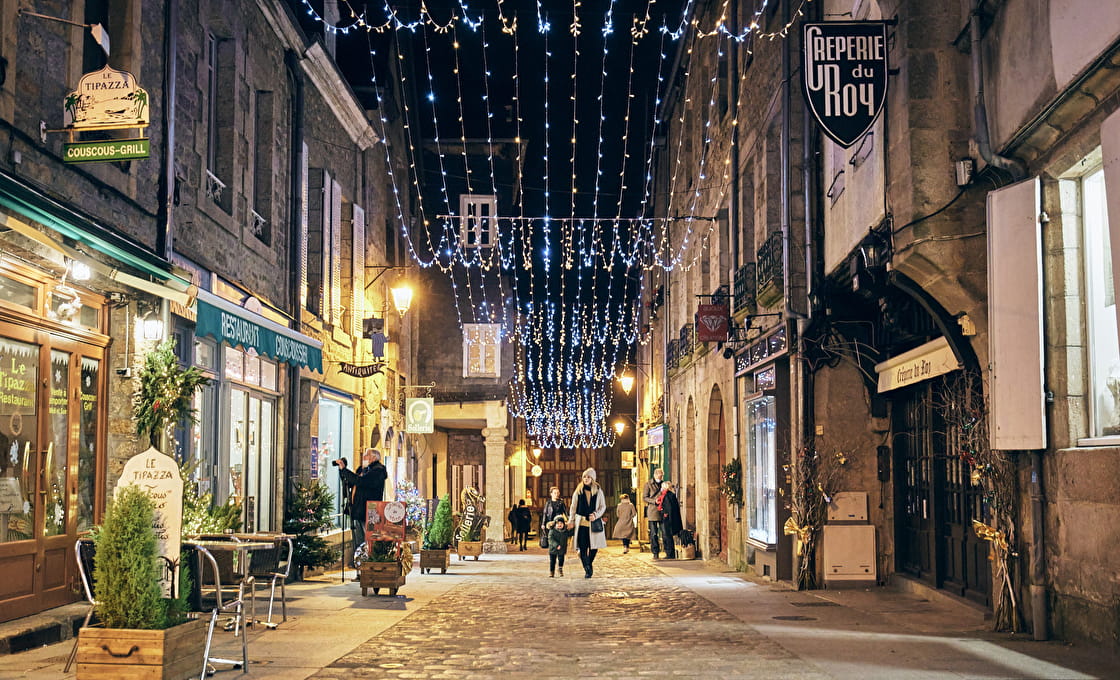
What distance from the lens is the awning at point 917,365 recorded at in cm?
1154

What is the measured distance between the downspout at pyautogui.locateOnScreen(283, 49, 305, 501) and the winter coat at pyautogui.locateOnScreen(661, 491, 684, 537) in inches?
354

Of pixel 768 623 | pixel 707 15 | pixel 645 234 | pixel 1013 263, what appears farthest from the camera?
Result: pixel 645 234

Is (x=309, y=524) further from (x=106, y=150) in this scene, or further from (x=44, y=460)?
(x=106, y=150)

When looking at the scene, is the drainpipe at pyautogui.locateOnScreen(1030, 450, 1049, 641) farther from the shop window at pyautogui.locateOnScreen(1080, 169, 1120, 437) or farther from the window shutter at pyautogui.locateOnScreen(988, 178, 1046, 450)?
the shop window at pyautogui.locateOnScreen(1080, 169, 1120, 437)

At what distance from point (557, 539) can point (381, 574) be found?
16.3 feet

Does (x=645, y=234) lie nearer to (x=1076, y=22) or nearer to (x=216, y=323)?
(x=216, y=323)

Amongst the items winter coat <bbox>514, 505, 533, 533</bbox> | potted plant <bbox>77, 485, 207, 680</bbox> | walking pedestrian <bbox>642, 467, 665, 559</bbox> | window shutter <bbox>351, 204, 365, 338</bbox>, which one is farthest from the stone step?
winter coat <bbox>514, 505, 533, 533</bbox>

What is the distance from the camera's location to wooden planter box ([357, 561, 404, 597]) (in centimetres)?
1368

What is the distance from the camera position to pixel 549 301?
136 ft

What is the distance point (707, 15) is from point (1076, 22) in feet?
53.5

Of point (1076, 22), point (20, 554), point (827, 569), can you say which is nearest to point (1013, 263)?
point (1076, 22)

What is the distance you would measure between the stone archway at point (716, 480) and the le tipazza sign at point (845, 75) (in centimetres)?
1249

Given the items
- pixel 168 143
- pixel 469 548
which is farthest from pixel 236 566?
pixel 469 548

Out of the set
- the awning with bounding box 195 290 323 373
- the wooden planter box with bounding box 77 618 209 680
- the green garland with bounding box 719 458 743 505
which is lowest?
the wooden planter box with bounding box 77 618 209 680
